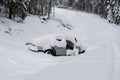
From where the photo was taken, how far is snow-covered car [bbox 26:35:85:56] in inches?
593

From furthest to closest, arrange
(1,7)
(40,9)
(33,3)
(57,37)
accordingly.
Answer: (40,9) < (33,3) < (1,7) < (57,37)

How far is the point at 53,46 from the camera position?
50.3 feet

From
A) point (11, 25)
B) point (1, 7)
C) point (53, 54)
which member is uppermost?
point (1, 7)

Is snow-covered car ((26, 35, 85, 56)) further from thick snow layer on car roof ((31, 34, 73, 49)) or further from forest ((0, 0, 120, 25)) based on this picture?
forest ((0, 0, 120, 25))

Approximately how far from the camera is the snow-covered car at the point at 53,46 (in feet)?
49.4

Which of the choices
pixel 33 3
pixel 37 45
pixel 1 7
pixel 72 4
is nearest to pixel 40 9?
pixel 33 3

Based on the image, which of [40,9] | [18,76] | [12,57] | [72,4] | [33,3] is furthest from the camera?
[72,4]

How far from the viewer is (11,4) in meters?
19.9

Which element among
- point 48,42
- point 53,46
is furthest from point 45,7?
point 53,46

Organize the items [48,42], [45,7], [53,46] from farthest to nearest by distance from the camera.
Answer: [45,7] → [48,42] → [53,46]

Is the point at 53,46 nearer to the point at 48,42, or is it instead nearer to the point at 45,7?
the point at 48,42

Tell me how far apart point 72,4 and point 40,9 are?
60056 mm

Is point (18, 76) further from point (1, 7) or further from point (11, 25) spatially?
point (1, 7)

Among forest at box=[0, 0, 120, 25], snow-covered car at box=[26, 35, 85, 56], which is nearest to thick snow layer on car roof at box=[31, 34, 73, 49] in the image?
snow-covered car at box=[26, 35, 85, 56]
